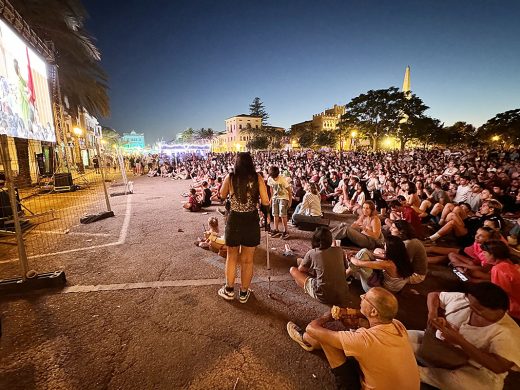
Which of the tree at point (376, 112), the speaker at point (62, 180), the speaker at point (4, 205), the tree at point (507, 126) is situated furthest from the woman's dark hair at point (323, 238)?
the tree at point (507, 126)

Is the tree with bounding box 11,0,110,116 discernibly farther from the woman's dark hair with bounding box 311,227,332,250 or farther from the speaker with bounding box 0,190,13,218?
the woman's dark hair with bounding box 311,227,332,250

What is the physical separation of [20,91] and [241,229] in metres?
9.36

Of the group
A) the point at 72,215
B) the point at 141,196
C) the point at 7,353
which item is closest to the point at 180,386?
the point at 7,353

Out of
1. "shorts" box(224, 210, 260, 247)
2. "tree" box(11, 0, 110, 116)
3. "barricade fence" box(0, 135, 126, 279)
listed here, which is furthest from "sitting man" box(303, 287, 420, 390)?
"tree" box(11, 0, 110, 116)

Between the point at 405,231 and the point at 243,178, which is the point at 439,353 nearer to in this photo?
the point at 405,231

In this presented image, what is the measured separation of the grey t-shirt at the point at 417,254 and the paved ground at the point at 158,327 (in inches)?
16.4

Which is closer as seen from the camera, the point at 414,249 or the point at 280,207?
the point at 414,249

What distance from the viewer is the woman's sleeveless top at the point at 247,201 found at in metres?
3.27

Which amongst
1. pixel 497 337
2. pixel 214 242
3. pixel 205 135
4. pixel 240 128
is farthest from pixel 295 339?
pixel 205 135

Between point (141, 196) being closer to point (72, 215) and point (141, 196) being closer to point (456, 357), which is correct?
point (72, 215)

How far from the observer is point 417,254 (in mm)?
3730

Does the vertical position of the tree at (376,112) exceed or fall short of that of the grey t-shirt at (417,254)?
it exceeds it

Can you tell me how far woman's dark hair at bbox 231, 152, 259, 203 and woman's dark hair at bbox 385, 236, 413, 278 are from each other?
204 centimetres

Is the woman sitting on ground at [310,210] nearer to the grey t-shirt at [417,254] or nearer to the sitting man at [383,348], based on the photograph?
the grey t-shirt at [417,254]
